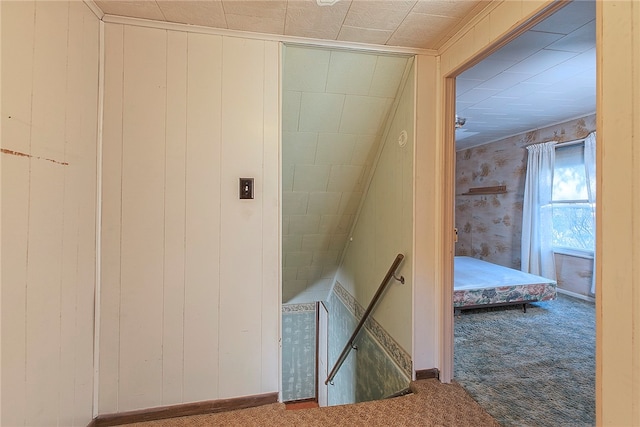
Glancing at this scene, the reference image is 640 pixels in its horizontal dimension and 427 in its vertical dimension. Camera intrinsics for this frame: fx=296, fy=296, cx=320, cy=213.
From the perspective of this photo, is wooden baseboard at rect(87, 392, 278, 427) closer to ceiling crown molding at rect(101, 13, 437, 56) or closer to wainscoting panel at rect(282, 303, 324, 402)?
ceiling crown molding at rect(101, 13, 437, 56)

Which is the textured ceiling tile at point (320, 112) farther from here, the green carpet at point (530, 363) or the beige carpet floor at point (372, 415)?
the green carpet at point (530, 363)

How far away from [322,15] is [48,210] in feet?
4.93

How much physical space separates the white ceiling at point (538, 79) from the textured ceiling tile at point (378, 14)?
2.91 feet

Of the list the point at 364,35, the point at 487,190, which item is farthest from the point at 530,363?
the point at 487,190

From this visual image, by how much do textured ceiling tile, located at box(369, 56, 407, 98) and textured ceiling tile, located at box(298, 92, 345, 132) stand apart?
0.24 metres

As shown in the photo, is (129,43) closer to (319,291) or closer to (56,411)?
(56,411)

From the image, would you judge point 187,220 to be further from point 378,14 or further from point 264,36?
point 378,14

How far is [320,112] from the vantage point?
214 cm

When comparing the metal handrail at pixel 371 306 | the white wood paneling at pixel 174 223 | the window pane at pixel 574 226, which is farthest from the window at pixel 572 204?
the white wood paneling at pixel 174 223

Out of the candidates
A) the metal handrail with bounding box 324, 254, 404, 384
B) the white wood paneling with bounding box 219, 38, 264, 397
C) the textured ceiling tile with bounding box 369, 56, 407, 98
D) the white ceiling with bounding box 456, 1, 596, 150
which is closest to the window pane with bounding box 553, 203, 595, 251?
the white ceiling with bounding box 456, 1, 596, 150

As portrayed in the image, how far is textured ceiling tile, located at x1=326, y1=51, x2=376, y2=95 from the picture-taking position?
1888mm

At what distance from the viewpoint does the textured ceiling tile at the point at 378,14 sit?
1.41 metres

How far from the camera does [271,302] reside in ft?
5.65

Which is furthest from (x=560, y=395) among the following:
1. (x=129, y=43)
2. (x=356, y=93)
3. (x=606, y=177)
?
(x=129, y=43)
